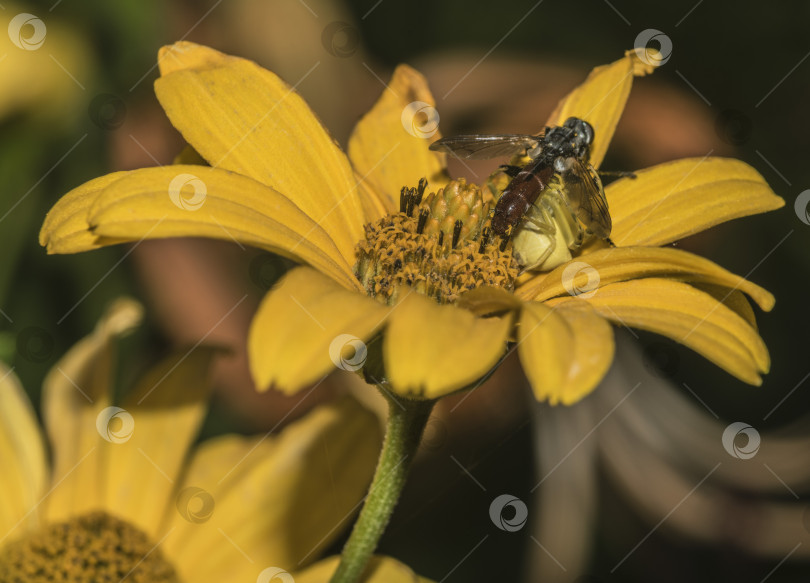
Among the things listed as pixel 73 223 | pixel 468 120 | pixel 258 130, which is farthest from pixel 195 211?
pixel 468 120

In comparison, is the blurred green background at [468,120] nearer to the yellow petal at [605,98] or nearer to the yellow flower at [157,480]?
the yellow flower at [157,480]

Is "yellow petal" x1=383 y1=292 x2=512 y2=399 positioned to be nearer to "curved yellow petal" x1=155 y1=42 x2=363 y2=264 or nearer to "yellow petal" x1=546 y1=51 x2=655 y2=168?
"curved yellow petal" x1=155 y1=42 x2=363 y2=264

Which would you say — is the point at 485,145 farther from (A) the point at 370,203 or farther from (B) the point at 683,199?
(B) the point at 683,199

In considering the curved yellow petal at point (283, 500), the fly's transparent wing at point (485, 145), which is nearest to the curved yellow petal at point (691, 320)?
the fly's transparent wing at point (485, 145)

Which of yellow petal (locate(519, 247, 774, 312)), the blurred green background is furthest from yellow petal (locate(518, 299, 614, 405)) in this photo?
the blurred green background

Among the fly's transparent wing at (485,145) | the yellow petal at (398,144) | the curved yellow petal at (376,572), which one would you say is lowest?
the curved yellow petal at (376,572)
